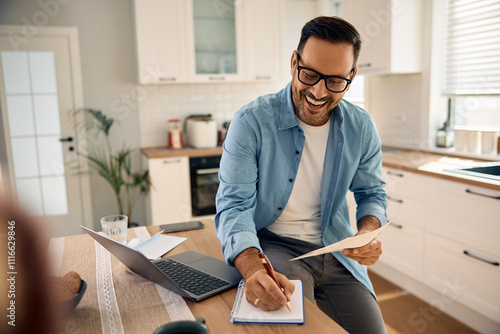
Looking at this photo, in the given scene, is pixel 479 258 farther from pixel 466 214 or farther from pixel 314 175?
pixel 314 175

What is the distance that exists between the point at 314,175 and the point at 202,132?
8.42 ft

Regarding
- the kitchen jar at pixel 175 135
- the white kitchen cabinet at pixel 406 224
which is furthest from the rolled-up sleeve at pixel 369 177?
the kitchen jar at pixel 175 135

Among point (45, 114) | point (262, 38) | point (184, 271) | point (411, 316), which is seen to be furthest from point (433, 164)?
point (45, 114)

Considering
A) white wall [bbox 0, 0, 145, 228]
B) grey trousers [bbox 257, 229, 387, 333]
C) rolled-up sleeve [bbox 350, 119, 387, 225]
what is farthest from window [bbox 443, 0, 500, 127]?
white wall [bbox 0, 0, 145, 228]

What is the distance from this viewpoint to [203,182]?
3982mm

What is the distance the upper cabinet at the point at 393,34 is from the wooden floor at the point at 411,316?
168 centimetres

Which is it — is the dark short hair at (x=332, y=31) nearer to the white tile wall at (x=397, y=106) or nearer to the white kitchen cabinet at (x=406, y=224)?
the white kitchen cabinet at (x=406, y=224)

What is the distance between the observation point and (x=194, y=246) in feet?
4.57

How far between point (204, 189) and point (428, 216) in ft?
6.69

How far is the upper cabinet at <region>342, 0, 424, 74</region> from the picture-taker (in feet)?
10.6

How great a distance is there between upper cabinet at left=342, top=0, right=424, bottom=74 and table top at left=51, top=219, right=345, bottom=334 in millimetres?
2573

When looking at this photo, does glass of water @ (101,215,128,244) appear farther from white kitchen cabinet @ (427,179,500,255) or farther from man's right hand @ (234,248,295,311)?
white kitchen cabinet @ (427,179,500,255)

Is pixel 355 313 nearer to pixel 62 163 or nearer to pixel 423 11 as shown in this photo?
pixel 423 11

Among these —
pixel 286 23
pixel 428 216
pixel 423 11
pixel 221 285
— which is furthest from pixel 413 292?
pixel 286 23
